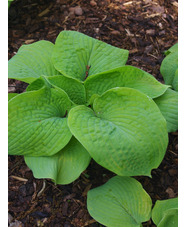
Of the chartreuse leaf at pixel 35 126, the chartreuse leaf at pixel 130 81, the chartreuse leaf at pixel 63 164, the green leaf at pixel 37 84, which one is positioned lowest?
the chartreuse leaf at pixel 63 164

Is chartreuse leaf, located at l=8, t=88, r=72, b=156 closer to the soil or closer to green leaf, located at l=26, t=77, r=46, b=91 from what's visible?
green leaf, located at l=26, t=77, r=46, b=91

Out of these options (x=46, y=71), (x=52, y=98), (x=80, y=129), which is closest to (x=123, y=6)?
(x=46, y=71)

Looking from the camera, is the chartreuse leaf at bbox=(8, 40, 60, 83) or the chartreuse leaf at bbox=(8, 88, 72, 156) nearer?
the chartreuse leaf at bbox=(8, 88, 72, 156)

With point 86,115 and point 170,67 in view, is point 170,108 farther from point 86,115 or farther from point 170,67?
point 86,115

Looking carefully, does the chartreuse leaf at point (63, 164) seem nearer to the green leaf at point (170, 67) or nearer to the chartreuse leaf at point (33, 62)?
the chartreuse leaf at point (33, 62)

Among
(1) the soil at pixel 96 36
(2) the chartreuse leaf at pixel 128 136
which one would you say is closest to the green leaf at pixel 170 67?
(1) the soil at pixel 96 36

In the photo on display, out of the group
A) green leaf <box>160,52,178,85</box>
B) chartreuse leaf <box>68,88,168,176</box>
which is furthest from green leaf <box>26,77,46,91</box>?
green leaf <box>160,52,178,85</box>
